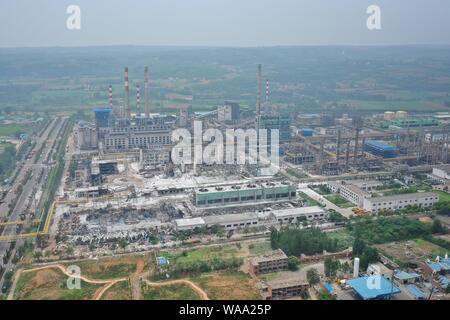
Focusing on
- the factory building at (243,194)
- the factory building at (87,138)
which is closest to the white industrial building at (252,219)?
the factory building at (243,194)

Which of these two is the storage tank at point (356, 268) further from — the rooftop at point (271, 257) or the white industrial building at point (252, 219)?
the white industrial building at point (252, 219)

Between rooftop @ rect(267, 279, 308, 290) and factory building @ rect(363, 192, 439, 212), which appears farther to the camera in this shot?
factory building @ rect(363, 192, 439, 212)

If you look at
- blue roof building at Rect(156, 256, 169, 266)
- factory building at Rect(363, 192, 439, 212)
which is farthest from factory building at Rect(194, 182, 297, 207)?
blue roof building at Rect(156, 256, 169, 266)

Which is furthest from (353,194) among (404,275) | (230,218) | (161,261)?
(161,261)

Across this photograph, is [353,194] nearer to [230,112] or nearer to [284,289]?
[284,289]

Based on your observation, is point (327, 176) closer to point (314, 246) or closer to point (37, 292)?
point (314, 246)

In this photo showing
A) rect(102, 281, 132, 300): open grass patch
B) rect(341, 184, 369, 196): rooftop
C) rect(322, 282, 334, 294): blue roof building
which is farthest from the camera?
rect(341, 184, 369, 196): rooftop

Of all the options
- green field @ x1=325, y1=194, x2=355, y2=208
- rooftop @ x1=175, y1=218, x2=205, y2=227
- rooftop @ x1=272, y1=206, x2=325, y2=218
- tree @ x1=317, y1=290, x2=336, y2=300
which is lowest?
tree @ x1=317, y1=290, x2=336, y2=300

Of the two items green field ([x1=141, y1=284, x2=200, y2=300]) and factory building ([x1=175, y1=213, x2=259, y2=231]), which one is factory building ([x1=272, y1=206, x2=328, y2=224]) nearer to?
factory building ([x1=175, y1=213, x2=259, y2=231])
